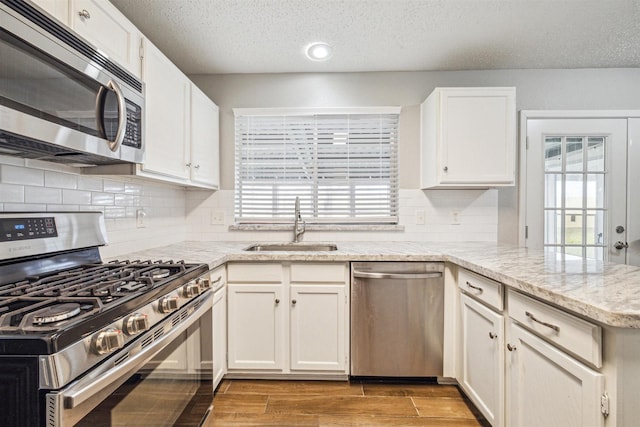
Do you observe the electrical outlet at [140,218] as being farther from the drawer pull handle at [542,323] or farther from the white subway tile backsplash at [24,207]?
the drawer pull handle at [542,323]

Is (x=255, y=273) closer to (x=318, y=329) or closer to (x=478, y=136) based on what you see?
(x=318, y=329)

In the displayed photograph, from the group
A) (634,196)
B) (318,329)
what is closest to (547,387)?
(318,329)

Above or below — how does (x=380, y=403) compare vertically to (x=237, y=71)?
below

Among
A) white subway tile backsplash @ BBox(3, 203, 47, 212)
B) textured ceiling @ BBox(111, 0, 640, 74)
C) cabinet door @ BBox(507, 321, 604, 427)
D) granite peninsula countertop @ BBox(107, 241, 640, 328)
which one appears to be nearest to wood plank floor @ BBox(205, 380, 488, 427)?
cabinet door @ BBox(507, 321, 604, 427)

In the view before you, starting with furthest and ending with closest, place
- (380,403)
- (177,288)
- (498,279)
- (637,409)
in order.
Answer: (380,403) < (498,279) < (177,288) < (637,409)

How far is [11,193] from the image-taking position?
1.25m

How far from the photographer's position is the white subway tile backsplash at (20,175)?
1225 millimetres

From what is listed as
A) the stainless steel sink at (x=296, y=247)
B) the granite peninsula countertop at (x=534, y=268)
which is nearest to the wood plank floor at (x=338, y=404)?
the granite peninsula countertop at (x=534, y=268)

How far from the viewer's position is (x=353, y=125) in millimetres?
2715

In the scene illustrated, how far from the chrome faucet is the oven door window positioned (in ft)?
4.24

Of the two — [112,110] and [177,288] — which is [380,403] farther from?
[112,110]

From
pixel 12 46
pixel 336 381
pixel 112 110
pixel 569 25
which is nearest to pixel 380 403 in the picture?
pixel 336 381

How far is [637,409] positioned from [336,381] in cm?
155

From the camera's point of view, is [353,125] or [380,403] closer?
[380,403]
